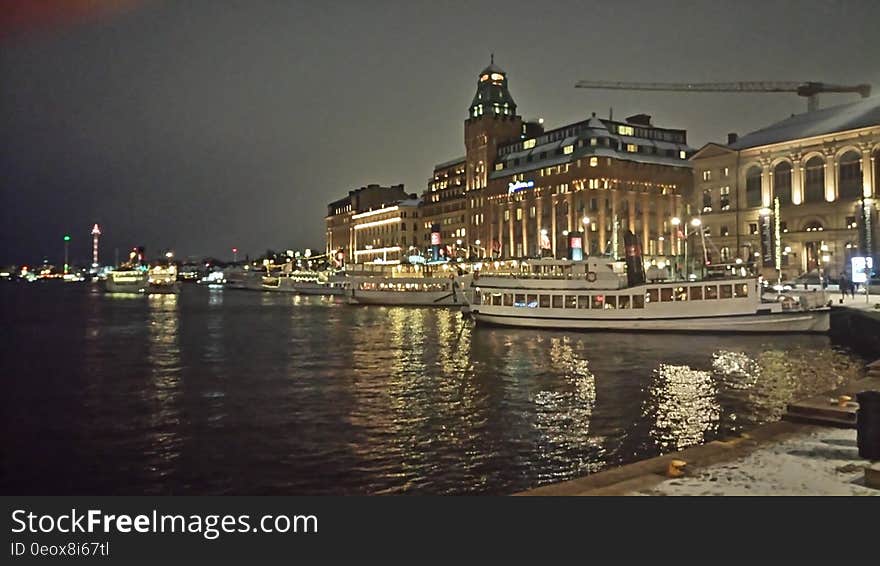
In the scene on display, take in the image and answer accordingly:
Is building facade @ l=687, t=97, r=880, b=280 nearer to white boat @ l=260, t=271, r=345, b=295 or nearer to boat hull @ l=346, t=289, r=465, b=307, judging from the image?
boat hull @ l=346, t=289, r=465, b=307

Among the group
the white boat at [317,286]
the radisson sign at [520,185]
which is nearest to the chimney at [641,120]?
the radisson sign at [520,185]

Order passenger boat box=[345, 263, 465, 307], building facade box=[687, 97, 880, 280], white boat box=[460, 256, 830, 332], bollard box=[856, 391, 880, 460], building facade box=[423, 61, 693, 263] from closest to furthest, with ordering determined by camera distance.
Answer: bollard box=[856, 391, 880, 460]
white boat box=[460, 256, 830, 332]
building facade box=[687, 97, 880, 280]
passenger boat box=[345, 263, 465, 307]
building facade box=[423, 61, 693, 263]

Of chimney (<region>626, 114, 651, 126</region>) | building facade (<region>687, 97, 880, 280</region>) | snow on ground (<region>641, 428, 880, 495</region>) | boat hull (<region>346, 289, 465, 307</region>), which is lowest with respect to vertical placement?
snow on ground (<region>641, 428, 880, 495</region>)

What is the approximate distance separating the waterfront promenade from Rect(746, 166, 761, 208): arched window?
9860 centimetres

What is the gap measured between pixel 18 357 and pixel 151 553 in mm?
44764

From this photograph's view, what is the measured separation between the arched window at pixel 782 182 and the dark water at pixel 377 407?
6017cm

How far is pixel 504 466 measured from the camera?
58.6 feet

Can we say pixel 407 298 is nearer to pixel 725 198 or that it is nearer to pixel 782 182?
pixel 725 198

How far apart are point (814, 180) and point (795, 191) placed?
2.86 metres

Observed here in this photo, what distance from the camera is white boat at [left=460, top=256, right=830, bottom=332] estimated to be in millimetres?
52469

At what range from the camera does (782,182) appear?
102 meters

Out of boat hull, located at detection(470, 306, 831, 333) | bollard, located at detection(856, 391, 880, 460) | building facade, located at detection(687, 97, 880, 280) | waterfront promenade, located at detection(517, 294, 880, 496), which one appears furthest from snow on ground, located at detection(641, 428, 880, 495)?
building facade, located at detection(687, 97, 880, 280)

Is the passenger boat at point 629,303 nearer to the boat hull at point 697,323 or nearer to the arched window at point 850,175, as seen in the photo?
the boat hull at point 697,323

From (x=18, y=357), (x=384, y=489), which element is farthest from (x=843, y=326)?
(x=18, y=357)
